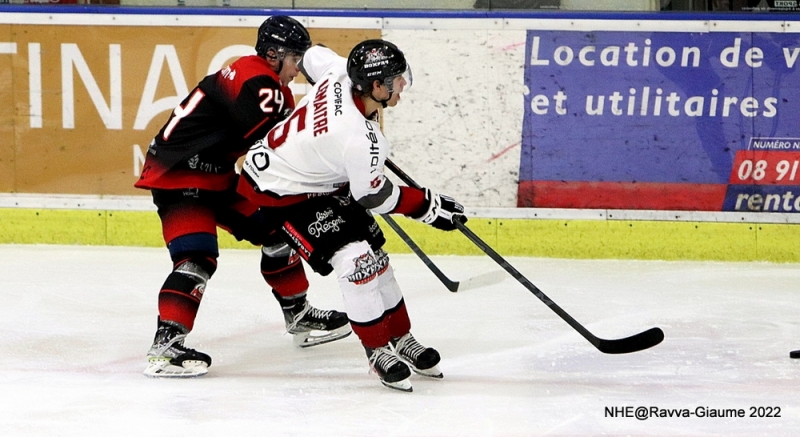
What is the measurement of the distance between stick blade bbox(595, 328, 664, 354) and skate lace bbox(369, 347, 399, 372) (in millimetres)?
640

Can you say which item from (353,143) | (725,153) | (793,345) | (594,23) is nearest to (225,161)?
(353,143)

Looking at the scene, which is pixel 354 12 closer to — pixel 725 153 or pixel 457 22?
pixel 457 22

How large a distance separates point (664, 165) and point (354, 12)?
1.67 metres

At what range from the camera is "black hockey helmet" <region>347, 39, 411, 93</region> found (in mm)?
2949

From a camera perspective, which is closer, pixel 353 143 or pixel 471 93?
pixel 353 143

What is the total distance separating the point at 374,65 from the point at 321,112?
0.20 meters

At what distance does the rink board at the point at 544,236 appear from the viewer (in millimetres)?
5078

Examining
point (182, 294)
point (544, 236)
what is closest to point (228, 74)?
point (182, 294)

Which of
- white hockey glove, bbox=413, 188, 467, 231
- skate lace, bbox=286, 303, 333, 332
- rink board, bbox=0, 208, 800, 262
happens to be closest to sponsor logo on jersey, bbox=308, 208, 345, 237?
white hockey glove, bbox=413, 188, 467, 231

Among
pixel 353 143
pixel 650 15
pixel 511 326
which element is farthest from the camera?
pixel 650 15

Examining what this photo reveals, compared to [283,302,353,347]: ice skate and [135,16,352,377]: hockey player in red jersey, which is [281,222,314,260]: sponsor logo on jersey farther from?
[283,302,353,347]: ice skate

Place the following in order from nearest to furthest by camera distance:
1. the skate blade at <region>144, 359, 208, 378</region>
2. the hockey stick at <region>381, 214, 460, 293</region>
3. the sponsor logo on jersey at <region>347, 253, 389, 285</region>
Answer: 1. the sponsor logo on jersey at <region>347, 253, 389, 285</region>
2. the skate blade at <region>144, 359, 208, 378</region>
3. the hockey stick at <region>381, 214, 460, 293</region>

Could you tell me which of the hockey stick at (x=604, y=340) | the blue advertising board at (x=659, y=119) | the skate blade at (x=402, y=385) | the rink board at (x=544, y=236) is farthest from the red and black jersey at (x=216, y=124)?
the blue advertising board at (x=659, y=119)

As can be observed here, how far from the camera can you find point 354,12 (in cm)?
524
